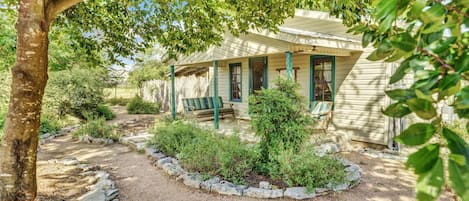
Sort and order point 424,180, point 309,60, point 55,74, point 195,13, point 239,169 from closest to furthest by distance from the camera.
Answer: point 424,180 → point 195,13 → point 239,169 → point 309,60 → point 55,74

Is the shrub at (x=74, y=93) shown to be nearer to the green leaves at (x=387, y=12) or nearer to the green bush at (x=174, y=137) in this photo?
the green bush at (x=174, y=137)

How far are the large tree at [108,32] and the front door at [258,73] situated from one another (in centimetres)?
454

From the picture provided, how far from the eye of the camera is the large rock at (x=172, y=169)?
4391 mm

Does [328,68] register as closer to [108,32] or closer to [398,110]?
[108,32]

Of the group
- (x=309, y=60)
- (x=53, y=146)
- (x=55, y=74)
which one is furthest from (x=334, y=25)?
(x=55, y=74)

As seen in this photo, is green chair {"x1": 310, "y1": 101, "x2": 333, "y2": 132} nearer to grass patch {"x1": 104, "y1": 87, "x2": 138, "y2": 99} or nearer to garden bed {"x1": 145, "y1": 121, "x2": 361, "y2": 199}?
garden bed {"x1": 145, "y1": 121, "x2": 361, "y2": 199}

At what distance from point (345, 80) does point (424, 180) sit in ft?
23.4

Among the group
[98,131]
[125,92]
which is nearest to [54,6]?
[98,131]

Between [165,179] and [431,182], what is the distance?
4326 mm

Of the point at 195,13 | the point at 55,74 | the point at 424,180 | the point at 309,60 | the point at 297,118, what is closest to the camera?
the point at 424,180

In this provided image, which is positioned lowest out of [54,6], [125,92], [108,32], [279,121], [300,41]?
[279,121]

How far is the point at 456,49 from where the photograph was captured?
1.69 feet

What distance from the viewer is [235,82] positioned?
10.1 meters

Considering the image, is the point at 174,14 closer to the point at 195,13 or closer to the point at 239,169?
the point at 195,13
